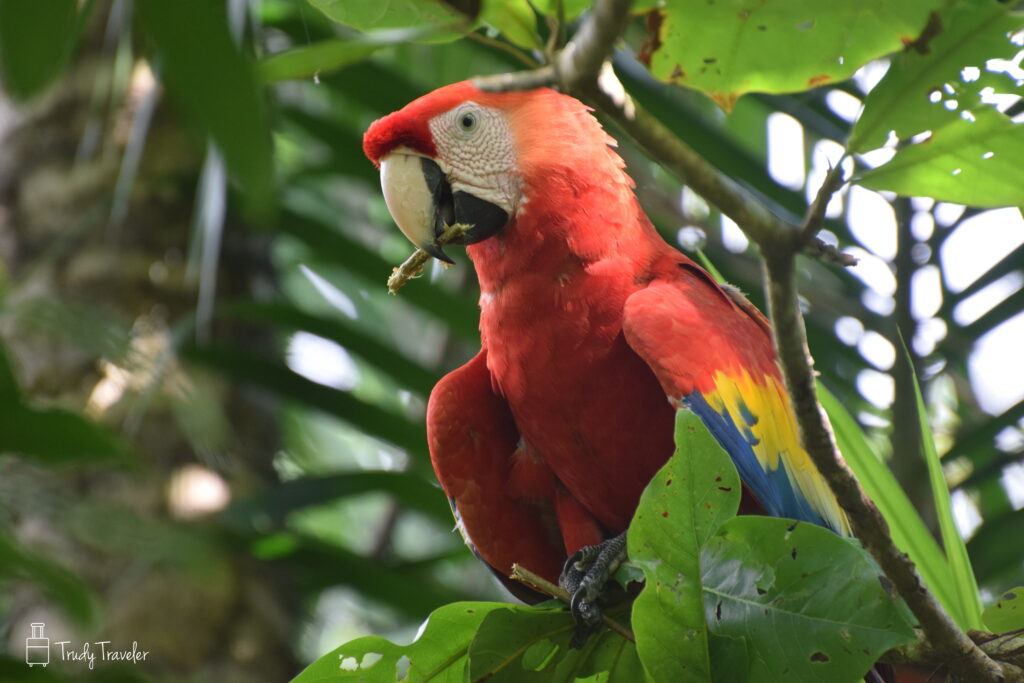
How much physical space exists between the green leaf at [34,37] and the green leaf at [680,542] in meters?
0.40

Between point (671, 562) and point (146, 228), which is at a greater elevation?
point (671, 562)

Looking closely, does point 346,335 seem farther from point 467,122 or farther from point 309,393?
point 467,122

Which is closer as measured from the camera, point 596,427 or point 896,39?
point 896,39

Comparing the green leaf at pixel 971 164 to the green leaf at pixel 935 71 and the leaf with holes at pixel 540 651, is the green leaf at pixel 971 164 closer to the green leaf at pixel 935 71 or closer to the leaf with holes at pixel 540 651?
the green leaf at pixel 935 71

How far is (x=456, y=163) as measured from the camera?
992 mm

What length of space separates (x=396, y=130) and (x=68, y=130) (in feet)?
3.37

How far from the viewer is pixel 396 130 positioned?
98 cm

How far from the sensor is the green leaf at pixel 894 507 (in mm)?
863

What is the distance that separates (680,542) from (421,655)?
9.2 inches

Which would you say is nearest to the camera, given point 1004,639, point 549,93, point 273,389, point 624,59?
point 1004,639

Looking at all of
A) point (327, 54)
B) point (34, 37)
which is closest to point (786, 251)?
point (327, 54)

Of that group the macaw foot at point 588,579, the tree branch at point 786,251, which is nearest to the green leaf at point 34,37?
the tree branch at point 786,251

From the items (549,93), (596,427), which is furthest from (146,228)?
(596,427)

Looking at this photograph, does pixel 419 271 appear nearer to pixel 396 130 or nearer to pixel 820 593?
pixel 396 130
